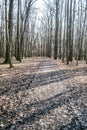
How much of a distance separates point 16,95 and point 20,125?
3215 mm

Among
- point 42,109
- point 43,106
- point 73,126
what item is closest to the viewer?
point 73,126

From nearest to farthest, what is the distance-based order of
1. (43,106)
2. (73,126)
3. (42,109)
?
1. (73,126)
2. (42,109)
3. (43,106)

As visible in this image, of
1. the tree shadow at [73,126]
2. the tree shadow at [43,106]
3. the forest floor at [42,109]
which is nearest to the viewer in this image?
the tree shadow at [73,126]

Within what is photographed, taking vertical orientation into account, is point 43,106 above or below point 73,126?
below

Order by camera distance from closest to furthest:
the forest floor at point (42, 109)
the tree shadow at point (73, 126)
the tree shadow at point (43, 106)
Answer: the tree shadow at point (73, 126) < the forest floor at point (42, 109) < the tree shadow at point (43, 106)

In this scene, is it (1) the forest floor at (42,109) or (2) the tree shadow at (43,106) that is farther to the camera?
(2) the tree shadow at (43,106)

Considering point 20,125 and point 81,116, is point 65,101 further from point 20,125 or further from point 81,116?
point 20,125

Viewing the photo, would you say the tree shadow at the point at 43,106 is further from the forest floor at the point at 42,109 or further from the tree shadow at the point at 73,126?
the tree shadow at the point at 73,126

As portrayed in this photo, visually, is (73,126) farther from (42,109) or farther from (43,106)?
(43,106)

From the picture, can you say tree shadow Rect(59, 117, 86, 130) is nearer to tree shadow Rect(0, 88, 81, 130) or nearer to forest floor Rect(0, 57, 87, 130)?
forest floor Rect(0, 57, 87, 130)

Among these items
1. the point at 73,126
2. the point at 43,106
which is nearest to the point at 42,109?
the point at 43,106

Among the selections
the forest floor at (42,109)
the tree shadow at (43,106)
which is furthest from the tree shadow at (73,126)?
the tree shadow at (43,106)

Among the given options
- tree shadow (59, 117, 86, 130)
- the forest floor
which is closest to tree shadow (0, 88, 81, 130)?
the forest floor

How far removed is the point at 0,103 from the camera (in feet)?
23.8
